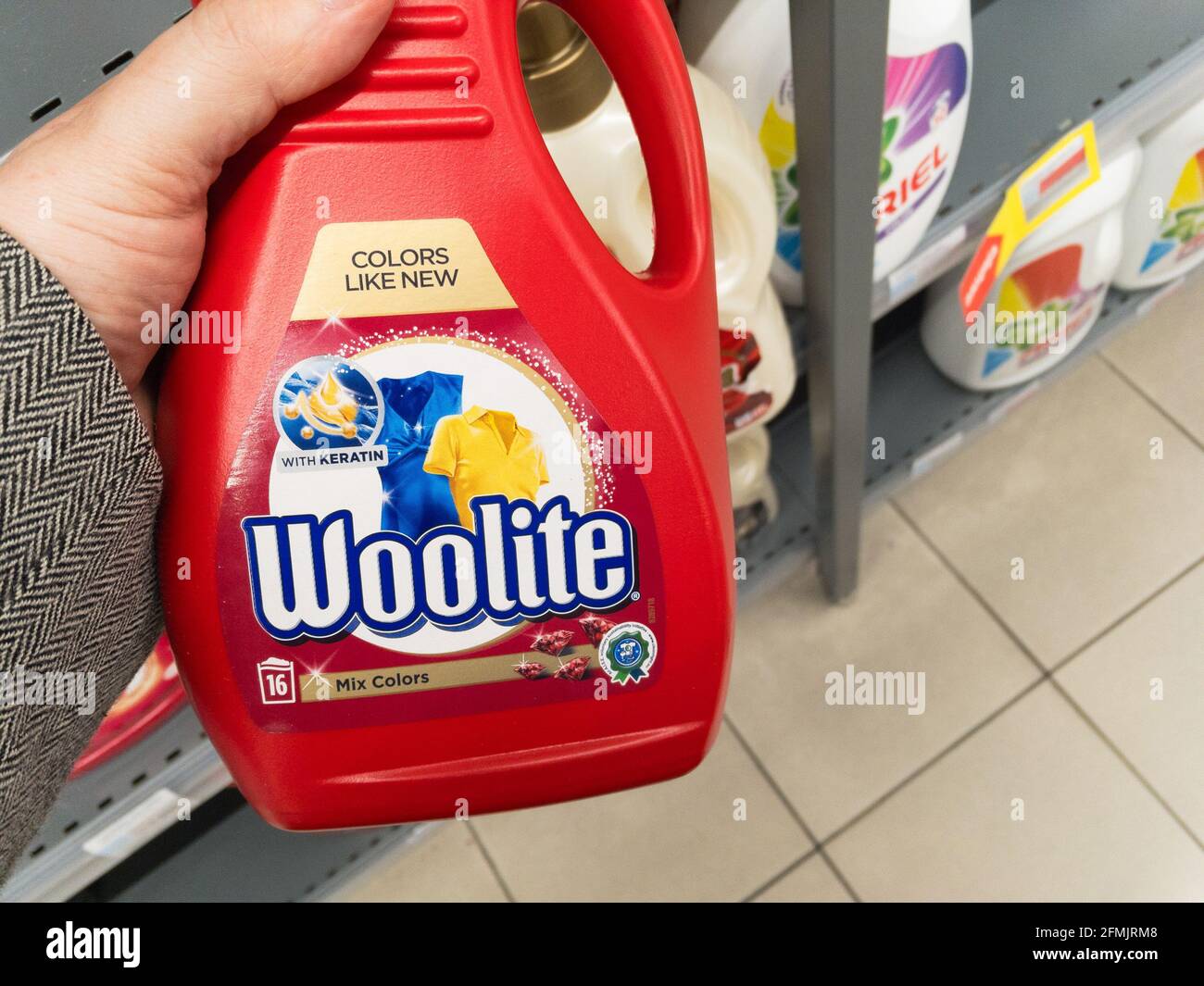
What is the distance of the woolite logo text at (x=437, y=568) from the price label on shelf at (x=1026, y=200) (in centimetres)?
58

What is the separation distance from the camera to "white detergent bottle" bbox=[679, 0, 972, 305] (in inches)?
33.0

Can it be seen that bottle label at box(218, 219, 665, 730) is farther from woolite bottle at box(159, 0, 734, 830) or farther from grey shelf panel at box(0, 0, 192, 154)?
grey shelf panel at box(0, 0, 192, 154)

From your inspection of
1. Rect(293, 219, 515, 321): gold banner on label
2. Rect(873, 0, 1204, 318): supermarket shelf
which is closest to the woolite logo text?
Rect(293, 219, 515, 321): gold banner on label

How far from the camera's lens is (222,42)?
49cm

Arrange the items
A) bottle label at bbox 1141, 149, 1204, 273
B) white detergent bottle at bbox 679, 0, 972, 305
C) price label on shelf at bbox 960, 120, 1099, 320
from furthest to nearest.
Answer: bottle label at bbox 1141, 149, 1204, 273 → price label on shelf at bbox 960, 120, 1099, 320 → white detergent bottle at bbox 679, 0, 972, 305

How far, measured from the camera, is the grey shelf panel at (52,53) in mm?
648

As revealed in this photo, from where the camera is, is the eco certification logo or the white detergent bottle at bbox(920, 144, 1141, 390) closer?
the eco certification logo

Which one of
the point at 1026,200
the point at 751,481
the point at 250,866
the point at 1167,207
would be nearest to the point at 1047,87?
the point at 1026,200

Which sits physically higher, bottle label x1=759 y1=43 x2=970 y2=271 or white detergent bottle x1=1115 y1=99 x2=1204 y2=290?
bottle label x1=759 y1=43 x2=970 y2=271

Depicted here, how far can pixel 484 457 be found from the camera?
22.5 inches

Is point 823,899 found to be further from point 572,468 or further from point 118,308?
point 118,308

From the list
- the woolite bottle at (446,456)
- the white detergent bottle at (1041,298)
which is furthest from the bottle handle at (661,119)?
the white detergent bottle at (1041,298)

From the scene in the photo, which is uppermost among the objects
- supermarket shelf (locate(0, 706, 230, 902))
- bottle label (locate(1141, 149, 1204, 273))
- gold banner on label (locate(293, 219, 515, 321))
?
gold banner on label (locate(293, 219, 515, 321))
